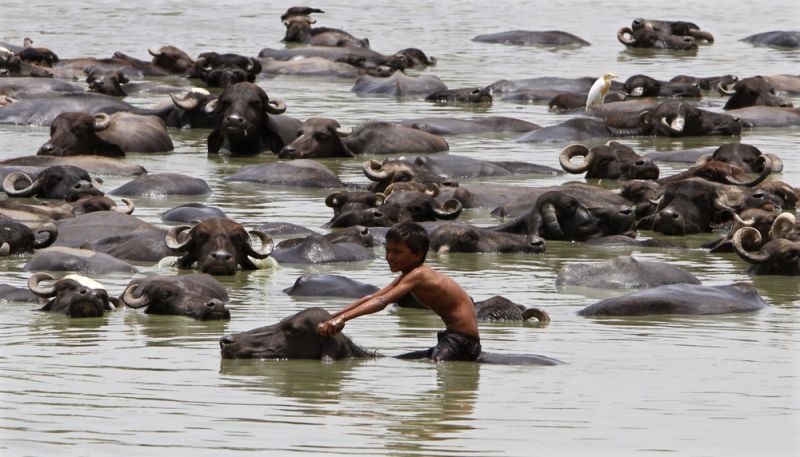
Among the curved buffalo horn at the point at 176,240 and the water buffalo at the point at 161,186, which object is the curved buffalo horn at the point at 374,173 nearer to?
the water buffalo at the point at 161,186

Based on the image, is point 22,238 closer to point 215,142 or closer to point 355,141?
point 215,142

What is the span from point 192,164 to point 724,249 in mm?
7726

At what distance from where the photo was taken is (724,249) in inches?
619

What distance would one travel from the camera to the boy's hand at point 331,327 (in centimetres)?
994

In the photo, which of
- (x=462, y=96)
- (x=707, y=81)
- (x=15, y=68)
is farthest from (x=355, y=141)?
(x=707, y=81)

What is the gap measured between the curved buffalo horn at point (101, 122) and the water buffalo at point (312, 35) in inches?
659

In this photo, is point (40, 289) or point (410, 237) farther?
point (40, 289)

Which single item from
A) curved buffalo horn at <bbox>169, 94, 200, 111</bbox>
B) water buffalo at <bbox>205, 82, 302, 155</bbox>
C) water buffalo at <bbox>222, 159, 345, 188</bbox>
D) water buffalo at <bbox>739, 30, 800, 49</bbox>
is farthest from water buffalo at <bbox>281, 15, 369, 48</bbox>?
water buffalo at <bbox>222, 159, 345, 188</bbox>

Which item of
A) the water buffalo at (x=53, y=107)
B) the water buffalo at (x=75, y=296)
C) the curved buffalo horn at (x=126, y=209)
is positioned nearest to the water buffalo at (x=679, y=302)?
the water buffalo at (x=75, y=296)

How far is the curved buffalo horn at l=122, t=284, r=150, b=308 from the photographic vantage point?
11875 mm

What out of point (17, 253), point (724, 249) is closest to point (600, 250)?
point (724, 249)

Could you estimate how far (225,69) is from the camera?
96.8 feet

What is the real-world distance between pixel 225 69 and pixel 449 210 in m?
13.3

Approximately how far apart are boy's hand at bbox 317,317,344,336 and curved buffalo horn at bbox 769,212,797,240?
6.03m
